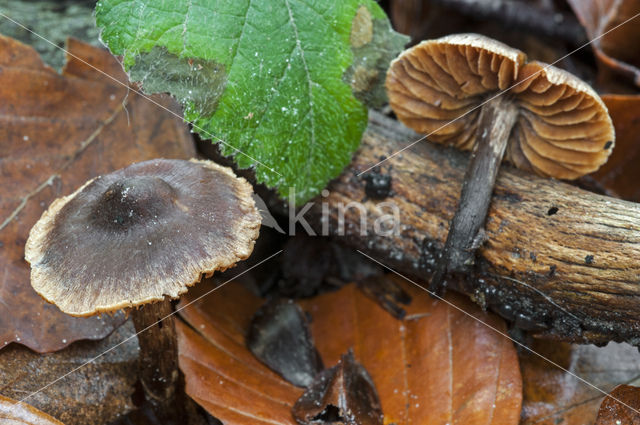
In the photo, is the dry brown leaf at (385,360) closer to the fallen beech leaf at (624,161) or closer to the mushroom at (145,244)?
the mushroom at (145,244)

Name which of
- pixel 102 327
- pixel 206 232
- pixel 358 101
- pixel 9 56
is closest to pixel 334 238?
pixel 358 101

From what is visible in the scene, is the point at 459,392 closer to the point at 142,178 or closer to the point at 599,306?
the point at 599,306

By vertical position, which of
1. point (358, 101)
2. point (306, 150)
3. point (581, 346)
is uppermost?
point (358, 101)

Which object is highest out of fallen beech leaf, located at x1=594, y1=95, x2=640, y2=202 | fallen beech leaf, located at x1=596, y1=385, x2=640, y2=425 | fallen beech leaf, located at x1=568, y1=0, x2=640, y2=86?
fallen beech leaf, located at x1=568, y1=0, x2=640, y2=86

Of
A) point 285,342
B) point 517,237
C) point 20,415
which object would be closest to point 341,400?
point 285,342

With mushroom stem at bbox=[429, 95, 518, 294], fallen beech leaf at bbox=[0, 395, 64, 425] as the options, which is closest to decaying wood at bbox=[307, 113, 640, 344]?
mushroom stem at bbox=[429, 95, 518, 294]

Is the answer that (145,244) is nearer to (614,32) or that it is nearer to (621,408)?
(621,408)

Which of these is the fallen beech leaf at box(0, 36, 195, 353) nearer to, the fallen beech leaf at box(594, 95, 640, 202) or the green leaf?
the green leaf
